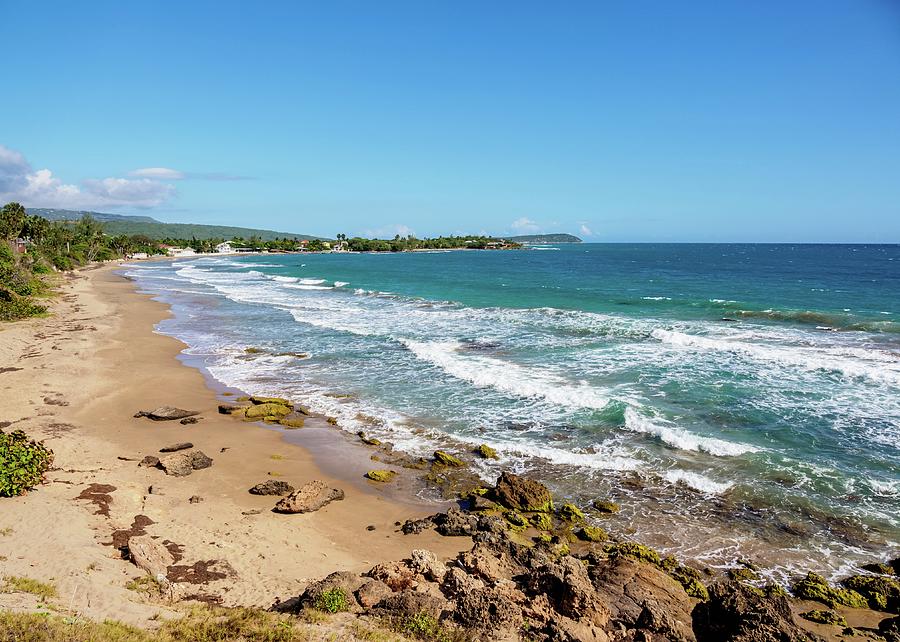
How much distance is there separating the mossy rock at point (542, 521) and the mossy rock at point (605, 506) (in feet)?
4.47

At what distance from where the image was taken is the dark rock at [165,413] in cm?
1797

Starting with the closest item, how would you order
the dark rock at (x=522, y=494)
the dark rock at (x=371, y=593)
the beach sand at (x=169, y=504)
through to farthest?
the dark rock at (x=371, y=593) → the beach sand at (x=169, y=504) → the dark rock at (x=522, y=494)

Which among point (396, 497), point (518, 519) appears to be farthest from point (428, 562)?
point (396, 497)

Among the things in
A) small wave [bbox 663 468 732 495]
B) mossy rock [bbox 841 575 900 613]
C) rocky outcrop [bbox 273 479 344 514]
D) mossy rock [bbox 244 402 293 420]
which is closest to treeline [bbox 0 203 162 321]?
mossy rock [bbox 244 402 293 420]

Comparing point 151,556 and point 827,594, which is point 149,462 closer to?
point 151,556

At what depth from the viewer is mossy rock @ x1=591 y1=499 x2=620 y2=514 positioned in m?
12.4

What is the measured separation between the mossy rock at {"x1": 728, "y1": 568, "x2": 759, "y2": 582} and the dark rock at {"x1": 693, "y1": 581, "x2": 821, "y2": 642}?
6.67ft

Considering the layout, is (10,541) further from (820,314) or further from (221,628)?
(820,314)

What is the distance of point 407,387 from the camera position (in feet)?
71.8

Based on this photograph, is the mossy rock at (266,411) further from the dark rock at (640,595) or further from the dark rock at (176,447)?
the dark rock at (640,595)

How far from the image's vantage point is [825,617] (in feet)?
28.8

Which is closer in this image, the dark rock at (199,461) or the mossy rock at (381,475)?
the mossy rock at (381,475)

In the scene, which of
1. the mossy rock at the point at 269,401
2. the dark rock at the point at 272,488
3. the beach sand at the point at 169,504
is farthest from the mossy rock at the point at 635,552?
the mossy rock at the point at 269,401

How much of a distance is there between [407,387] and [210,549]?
39.9 feet
